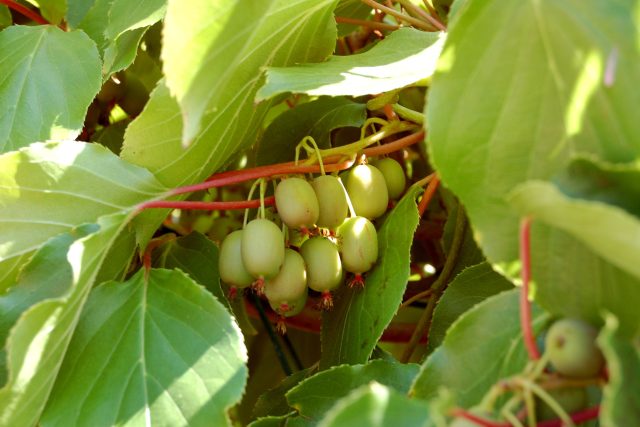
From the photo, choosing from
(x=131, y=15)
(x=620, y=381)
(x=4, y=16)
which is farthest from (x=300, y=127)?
(x=620, y=381)

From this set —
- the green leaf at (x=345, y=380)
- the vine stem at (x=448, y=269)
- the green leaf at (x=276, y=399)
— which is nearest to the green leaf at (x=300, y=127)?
the vine stem at (x=448, y=269)

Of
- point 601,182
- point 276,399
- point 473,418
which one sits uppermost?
point 601,182

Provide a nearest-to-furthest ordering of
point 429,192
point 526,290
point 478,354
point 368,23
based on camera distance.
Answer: point 526,290
point 478,354
point 429,192
point 368,23

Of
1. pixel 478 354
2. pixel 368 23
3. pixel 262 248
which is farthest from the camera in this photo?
pixel 368 23

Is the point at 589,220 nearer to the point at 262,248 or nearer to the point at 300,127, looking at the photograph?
the point at 262,248

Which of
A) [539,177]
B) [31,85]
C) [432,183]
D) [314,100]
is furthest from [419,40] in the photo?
[31,85]

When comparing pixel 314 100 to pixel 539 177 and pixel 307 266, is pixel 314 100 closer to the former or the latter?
pixel 307 266
